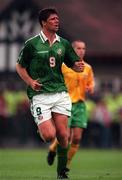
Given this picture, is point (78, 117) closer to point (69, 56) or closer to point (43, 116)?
point (69, 56)

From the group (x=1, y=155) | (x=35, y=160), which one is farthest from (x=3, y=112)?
(x=35, y=160)

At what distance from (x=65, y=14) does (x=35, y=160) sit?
65.5 feet

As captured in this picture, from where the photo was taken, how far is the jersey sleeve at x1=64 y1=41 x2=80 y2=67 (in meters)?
13.7

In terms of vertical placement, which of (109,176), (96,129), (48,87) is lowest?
(96,129)

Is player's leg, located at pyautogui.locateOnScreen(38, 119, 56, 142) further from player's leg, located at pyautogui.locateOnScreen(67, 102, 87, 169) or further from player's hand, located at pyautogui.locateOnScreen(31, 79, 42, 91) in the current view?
player's leg, located at pyautogui.locateOnScreen(67, 102, 87, 169)

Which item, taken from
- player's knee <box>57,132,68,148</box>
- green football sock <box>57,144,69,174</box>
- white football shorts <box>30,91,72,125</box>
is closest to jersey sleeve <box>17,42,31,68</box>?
white football shorts <box>30,91,72,125</box>

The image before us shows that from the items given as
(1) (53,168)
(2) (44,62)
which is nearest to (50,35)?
(2) (44,62)

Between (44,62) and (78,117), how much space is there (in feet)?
10.8

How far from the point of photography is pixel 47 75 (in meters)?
13.4

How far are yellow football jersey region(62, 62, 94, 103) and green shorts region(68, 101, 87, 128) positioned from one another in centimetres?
12

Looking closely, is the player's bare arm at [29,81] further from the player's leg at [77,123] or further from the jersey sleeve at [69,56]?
the player's leg at [77,123]

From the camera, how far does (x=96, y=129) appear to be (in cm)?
2858

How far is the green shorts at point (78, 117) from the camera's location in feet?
53.9

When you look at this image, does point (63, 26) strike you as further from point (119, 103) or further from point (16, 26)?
point (119, 103)
